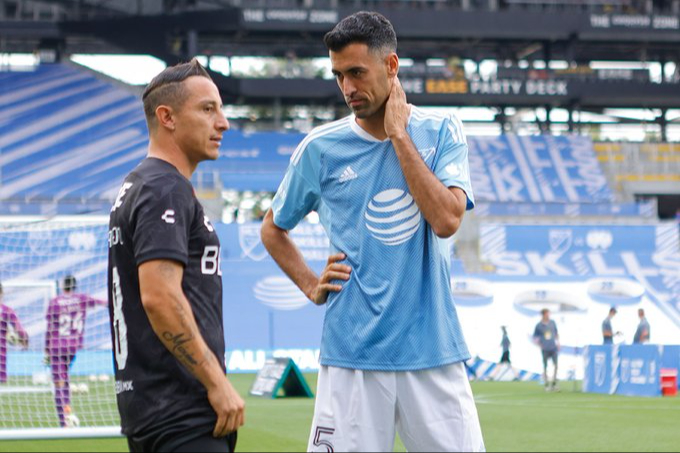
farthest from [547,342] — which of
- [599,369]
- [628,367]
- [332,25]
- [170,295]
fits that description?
[332,25]

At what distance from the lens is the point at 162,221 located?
3500 millimetres

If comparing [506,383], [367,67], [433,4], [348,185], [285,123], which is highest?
[433,4]

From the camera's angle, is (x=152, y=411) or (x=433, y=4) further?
(x=433, y=4)

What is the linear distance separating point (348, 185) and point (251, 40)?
43.2 meters

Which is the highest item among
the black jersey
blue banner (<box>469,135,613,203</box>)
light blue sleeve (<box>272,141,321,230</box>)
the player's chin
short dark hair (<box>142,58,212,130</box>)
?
blue banner (<box>469,135,613,203</box>)

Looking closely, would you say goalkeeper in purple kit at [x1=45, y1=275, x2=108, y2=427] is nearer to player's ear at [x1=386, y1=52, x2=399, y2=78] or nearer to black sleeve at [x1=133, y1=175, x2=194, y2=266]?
player's ear at [x1=386, y1=52, x2=399, y2=78]

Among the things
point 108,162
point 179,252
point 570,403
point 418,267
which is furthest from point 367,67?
point 108,162

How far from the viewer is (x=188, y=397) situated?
11.6 ft

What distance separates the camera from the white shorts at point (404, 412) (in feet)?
12.9

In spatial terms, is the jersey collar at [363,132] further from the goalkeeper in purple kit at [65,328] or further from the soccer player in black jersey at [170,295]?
the goalkeeper in purple kit at [65,328]

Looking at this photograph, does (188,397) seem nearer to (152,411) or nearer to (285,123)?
(152,411)

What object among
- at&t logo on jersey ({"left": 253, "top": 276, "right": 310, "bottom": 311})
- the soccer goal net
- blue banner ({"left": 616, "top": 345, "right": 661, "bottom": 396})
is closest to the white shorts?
the soccer goal net

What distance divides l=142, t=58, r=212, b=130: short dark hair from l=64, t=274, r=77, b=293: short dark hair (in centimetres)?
889

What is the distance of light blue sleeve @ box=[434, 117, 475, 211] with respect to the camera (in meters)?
4.00
